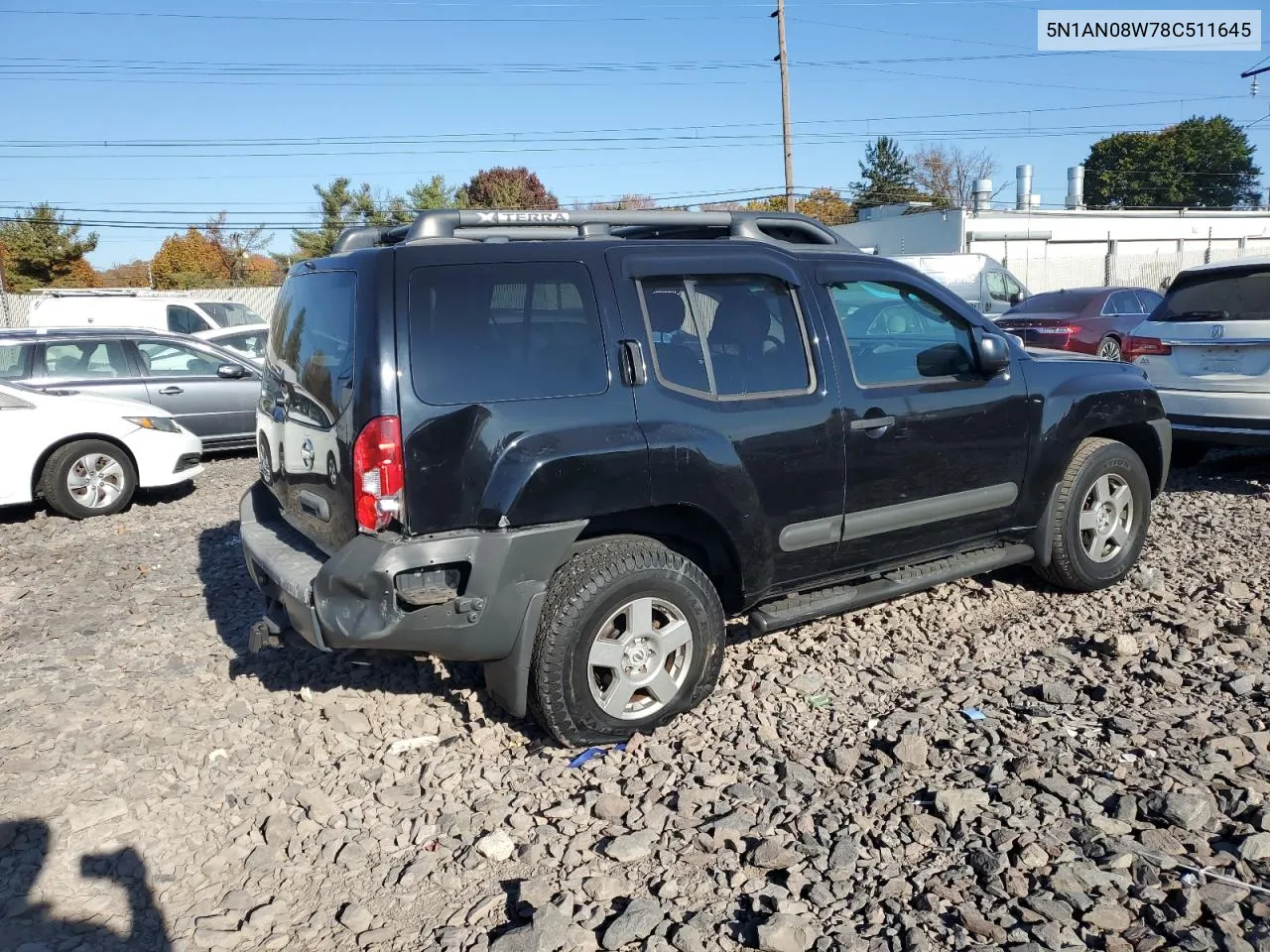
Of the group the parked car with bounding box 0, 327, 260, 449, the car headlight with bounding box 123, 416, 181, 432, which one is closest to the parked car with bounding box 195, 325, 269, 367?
the parked car with bounding box 0, 327, 260, 449

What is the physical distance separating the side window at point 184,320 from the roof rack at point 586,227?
1561 cm

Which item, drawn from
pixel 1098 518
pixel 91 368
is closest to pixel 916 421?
pixel 1098 518

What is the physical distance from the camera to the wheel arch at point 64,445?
8.17 meters

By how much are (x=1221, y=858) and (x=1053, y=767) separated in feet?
2.12

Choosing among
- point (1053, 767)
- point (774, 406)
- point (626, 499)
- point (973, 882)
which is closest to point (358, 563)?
point (626, 499)

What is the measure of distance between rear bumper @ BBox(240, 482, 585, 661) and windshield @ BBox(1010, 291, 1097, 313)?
14655 millimetres

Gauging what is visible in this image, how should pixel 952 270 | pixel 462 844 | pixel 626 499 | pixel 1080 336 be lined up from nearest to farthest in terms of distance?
pixel 462 844 → pixel 626 499 → pixel 1080 336 → pixel 952 270

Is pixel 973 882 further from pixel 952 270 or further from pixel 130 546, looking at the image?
pixel 952 270

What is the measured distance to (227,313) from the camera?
21047mm

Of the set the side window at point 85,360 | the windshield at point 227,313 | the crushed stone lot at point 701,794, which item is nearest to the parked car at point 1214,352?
the crushed stone lot at point 701,794

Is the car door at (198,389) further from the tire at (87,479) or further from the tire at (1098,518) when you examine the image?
the tire at (1098,518)

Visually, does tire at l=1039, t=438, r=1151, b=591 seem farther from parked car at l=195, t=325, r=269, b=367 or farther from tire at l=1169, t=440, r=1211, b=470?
parked car at l=195, t=325, r=269, b=367

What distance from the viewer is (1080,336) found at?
15633 mm

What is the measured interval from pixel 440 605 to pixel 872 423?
6.89 ft
